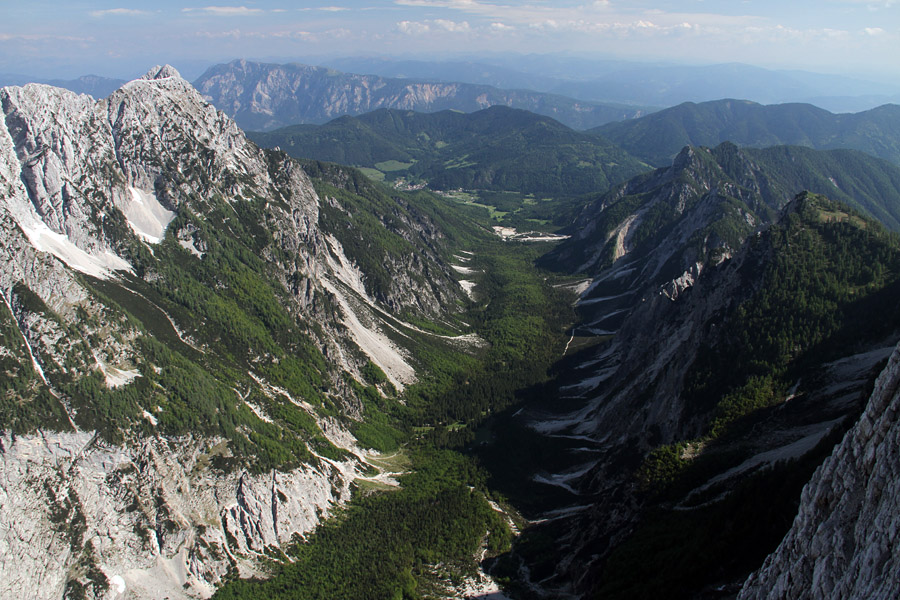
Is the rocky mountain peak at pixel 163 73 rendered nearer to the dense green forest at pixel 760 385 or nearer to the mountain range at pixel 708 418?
the mountain range at pixel 708 418

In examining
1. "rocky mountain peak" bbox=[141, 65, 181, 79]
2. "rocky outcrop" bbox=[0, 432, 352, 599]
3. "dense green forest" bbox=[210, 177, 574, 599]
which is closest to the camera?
"rocky outcrop" bbox=[0, 432, 352, 599]

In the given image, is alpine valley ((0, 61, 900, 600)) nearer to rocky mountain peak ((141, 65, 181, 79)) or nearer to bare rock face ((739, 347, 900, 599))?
bare rock face ((739, 347, 900, 599))

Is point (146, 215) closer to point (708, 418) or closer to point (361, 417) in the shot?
point (361, 417)

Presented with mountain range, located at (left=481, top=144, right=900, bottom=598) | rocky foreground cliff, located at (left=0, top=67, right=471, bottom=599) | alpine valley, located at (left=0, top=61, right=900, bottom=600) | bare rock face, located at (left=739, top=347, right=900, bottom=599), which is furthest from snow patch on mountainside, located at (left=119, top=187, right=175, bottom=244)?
bare rock face, located at (left=739, top=347, right=900, bottom=599)

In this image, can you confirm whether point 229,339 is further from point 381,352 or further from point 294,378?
point 381,352

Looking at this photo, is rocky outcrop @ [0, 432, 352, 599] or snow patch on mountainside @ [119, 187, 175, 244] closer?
rocky outcrop @ [0, 432, 352, 599]

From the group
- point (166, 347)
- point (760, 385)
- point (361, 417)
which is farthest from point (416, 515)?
point (760, 385)

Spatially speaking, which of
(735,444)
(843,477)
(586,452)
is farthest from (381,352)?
(843,477)
